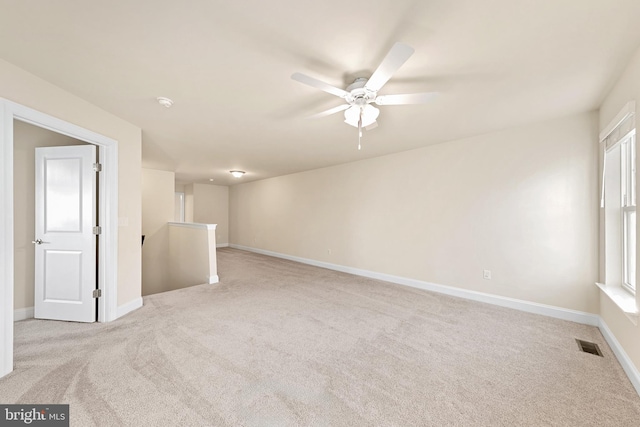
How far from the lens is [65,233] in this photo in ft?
9.05

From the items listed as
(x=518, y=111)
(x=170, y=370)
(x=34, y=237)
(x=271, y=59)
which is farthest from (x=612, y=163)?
(x=34, y=237)

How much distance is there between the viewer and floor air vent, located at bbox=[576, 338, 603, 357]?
2186 mm

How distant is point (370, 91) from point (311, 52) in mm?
519

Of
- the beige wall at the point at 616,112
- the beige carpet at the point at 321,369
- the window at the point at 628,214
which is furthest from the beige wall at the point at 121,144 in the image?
the window at the point at 628,214

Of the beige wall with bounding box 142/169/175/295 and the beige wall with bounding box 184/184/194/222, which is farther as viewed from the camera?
the beige wall with bounding box 184/184/194/222

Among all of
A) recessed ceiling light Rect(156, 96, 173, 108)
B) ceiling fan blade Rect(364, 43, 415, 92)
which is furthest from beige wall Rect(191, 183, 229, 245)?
ceiling fan blade Rect(364, 43, 415, 92)

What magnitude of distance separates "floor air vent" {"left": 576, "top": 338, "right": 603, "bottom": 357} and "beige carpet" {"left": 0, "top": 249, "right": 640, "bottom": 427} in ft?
0.19

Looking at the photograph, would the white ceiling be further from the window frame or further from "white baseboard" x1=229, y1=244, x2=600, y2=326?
"white baseboard" x1=229, y1=244, x2=600, y2=326

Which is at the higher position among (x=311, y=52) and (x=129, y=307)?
(x=311, y=52)

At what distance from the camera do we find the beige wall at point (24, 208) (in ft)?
9.05

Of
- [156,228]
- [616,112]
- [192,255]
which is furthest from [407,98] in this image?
[156,228]

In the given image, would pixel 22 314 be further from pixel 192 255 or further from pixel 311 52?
pixel 311 52

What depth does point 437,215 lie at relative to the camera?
3.94 meters

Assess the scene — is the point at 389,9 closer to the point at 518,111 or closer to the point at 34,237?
the point at 518,111
